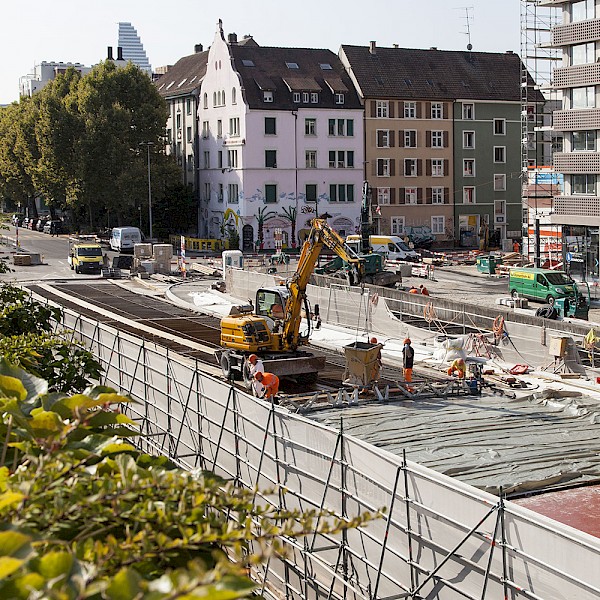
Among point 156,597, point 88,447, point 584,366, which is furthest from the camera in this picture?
point 584,366

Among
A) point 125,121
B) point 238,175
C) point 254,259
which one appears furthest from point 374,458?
point 125,121

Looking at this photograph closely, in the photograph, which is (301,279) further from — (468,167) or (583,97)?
(468,167)

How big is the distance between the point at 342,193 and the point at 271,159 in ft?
20.6

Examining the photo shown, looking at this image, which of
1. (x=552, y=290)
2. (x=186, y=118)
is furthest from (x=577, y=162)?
(x=186, y=118)

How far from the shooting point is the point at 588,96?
55031 mm

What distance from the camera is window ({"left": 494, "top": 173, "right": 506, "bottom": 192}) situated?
8556 centimetres

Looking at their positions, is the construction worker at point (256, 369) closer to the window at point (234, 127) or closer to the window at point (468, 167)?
the window at point (234, 127)

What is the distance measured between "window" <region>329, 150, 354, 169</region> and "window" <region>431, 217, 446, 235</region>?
7.91 meters

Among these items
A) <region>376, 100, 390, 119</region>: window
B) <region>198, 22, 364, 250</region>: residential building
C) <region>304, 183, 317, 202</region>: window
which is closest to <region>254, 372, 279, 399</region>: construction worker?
<region>198, 22, 364, 250</region>: residential building

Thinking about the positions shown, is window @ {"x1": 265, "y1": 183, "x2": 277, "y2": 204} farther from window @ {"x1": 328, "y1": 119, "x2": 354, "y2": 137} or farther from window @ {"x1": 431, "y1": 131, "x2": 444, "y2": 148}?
window @ {"x1": 431, "y1": 131, "x2": 444, "y2": 148}

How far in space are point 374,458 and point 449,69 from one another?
74.7m

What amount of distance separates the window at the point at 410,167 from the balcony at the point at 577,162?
86.9 ft

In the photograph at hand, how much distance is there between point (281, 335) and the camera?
28969mm

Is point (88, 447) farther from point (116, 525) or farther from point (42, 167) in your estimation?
point (42, 167)
